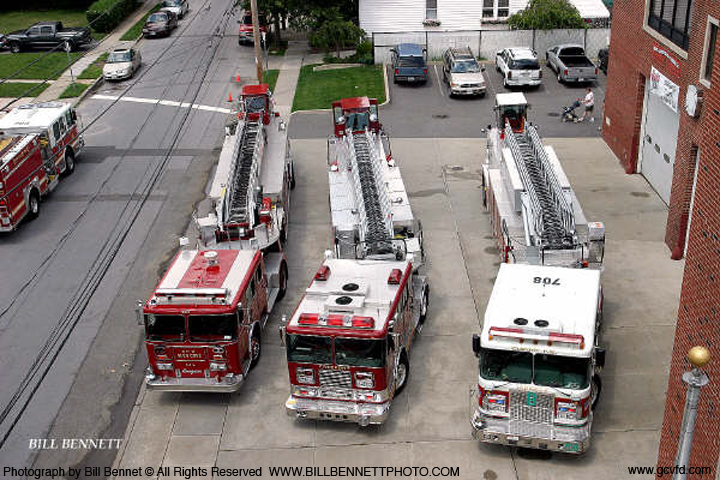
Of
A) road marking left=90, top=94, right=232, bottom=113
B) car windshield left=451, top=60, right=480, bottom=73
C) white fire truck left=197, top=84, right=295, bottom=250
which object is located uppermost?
white fire truck left=197, top=84, right=295, bottom=250

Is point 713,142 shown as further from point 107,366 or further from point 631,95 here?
point 631,95

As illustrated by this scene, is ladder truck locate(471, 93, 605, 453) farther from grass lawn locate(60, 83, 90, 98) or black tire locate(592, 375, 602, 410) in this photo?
grass lawn locate(60, 83, 90, 98)

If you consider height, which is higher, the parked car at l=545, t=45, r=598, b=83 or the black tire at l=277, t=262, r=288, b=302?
the parked car at l=545, t=45, r=598, b=83

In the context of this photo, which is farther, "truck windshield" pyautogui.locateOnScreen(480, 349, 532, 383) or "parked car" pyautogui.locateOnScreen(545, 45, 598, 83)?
"parked car" pyautogui.locateOnScreen(545, 45, 598, 83)

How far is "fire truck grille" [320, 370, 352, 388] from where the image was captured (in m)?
16.3

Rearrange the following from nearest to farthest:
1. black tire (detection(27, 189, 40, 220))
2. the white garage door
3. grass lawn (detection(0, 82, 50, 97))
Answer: the white garage door < black tire (detection(27, 189, 40, 220)) < grass lawn (detection(0, 82, 50, 97))

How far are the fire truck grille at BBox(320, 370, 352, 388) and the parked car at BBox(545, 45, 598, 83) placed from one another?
29.2m

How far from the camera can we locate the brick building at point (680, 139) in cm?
1207

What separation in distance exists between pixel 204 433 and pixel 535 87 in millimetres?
29580

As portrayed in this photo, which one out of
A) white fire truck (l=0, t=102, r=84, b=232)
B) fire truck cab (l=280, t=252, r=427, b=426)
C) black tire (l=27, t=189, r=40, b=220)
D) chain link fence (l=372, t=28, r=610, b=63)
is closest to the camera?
fire truck cab (l=280, t=252, r=427, b=426)

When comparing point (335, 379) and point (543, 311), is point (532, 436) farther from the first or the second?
point (335, 379)

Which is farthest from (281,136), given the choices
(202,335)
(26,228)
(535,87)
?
(535,87)

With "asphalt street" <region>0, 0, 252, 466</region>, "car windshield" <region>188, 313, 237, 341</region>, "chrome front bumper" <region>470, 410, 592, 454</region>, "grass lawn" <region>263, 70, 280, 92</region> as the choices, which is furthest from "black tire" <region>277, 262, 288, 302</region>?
"grass lawn" <region>263, 70, 280, 92</region>

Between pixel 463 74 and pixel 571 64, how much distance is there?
19.0 ft
